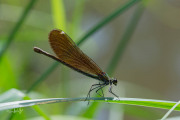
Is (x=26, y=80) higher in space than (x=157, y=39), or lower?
lower

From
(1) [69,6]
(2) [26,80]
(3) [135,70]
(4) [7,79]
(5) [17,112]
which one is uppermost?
(1) [69,6]

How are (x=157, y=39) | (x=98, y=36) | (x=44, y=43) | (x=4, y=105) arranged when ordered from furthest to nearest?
1. (x=157, y=39)
2. (x=98, y=36)
3. (x=44, y=43)
4. (x=4, y=105)

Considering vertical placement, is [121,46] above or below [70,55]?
above

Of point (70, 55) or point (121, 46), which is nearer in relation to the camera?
point (70, 55)

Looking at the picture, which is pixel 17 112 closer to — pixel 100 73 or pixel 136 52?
pixel 100 73

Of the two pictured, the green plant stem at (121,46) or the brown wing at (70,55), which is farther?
the green plant stem at (121,46)

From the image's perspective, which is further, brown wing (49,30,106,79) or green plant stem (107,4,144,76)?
green plant stem (107,4,144,76)

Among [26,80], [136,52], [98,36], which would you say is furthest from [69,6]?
[26,80]

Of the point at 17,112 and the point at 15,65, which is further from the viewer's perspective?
the point at 15,65
